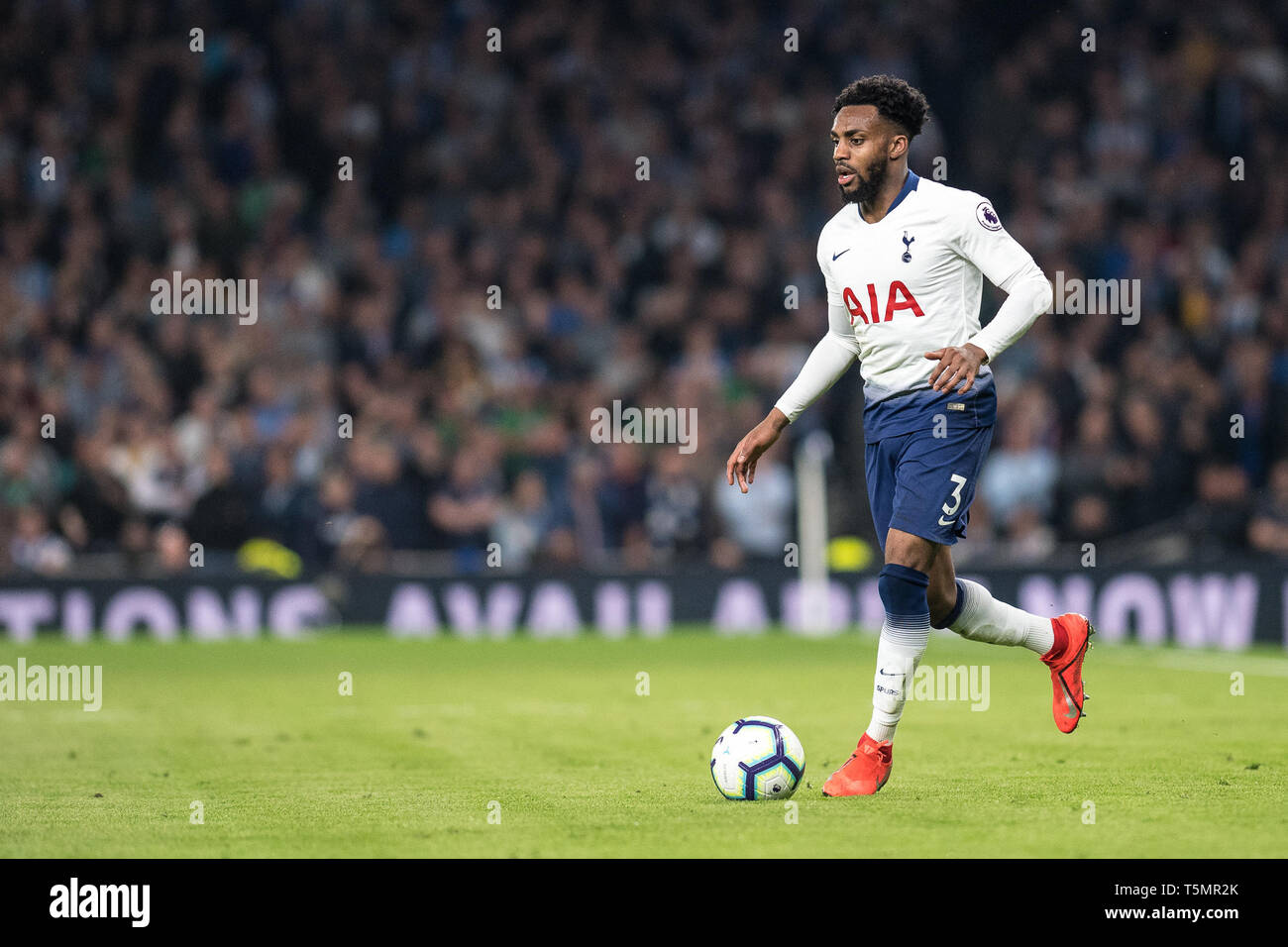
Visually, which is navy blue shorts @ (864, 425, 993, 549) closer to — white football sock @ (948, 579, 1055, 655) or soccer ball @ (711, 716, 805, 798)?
white football sock @ (948, 579, 1055, 655)

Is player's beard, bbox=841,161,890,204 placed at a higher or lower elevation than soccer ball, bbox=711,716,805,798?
higher

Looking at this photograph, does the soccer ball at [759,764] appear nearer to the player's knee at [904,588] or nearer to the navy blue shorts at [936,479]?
the player's knee at [904,588]

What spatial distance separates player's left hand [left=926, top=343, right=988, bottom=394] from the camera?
6820 mm

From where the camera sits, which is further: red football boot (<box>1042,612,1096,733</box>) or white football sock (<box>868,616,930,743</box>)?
red football boot (<box>1042,612,1096,733</box>)

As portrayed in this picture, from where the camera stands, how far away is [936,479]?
23.5 feet

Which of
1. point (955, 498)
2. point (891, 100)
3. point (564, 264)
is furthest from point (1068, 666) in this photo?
point (564, 264)

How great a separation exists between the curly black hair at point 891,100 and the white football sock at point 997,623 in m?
1.81

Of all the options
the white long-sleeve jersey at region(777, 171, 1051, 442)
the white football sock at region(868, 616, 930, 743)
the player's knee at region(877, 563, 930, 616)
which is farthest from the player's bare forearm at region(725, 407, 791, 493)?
the white football sock at region(868, 616, 930, 743)

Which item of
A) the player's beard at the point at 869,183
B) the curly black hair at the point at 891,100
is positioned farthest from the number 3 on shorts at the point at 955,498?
the curly black hair at the point at 891,100

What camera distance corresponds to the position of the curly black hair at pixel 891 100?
7348mm

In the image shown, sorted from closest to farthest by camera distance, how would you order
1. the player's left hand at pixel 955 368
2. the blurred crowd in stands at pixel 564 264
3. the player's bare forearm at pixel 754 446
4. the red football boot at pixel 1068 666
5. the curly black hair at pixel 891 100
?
the player's left hand at pixel 955 368, the curly black hair at pixel 891 100, the player's bare forearm at pixel 754 446, the red football boot at pixel 1068 666, the blurred crowd in stands at pixel 564 264

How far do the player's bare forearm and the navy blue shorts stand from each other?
0.51 metres
